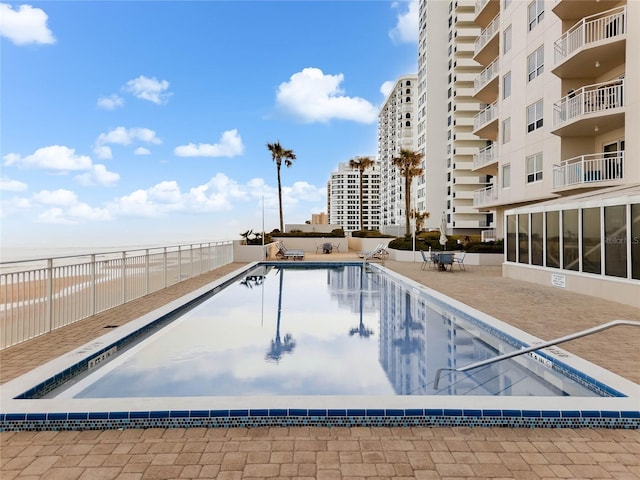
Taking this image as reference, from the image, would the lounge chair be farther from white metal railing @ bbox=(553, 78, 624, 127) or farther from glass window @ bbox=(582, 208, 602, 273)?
glass window @ bbox=(582, 208, 602, 273)

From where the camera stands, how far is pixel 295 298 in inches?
433

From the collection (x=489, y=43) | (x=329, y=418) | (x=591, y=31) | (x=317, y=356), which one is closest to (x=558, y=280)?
(x=317, y=356)

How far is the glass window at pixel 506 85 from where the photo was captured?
69.5 ft

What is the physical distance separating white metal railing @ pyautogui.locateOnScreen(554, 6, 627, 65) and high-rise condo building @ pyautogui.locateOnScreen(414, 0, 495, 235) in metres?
29.9

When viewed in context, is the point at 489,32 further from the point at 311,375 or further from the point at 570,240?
the point at 311,375

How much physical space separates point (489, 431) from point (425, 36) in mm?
61559

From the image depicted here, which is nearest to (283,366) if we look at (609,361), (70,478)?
(70,478)

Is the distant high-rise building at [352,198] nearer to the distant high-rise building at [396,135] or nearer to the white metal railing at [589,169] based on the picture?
the distant high-rise building at [396,135]

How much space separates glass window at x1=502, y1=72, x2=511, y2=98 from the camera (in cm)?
2117

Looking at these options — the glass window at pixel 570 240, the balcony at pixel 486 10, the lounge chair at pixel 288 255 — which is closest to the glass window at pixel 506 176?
→ the balcony at pixel 486 10

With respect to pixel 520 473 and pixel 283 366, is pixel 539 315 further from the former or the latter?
pixel 520 473

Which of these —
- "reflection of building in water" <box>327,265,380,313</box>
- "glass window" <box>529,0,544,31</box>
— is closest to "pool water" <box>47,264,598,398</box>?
"reflection of building in water" <box>327,265,380,313</box>

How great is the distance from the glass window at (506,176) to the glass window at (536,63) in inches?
174

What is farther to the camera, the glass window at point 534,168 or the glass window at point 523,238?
the glass window at point 534,168
